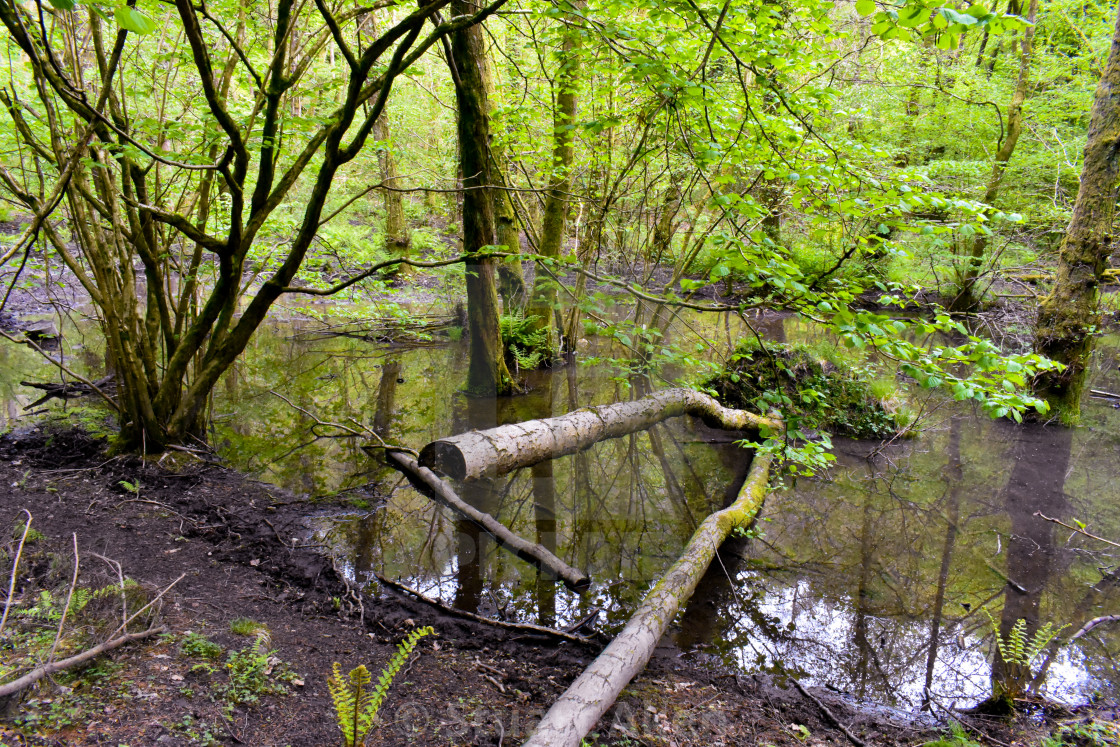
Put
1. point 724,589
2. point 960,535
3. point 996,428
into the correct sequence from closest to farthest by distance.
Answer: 1. point 724,589
2. point 960,535
3. point 996,428

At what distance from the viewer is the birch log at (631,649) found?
2.39m

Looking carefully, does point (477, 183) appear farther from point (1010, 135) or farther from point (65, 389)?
point (1010, 135)

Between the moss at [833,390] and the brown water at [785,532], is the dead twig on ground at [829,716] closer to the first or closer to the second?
the brown water at [785,532]

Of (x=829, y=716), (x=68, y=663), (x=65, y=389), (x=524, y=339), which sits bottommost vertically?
(x=829, y=716)

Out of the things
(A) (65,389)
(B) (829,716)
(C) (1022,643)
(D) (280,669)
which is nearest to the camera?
(D) (280,669)

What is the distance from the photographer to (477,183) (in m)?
6.86

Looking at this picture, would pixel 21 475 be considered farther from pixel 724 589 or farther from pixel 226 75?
pixel 724 589

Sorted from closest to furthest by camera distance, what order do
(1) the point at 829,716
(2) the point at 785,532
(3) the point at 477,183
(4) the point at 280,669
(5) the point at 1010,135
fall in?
(4) the point at 280,669 → (1) the point at 829,716 → (2) the point at 785,532 → (3) the point at 477,183 → (5) the point at 1010,135

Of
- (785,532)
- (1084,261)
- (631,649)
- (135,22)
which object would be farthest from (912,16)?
(1084,261)

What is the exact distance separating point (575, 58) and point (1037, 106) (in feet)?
42.7

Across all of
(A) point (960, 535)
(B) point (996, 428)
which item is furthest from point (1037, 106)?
(A) point (960, 535)

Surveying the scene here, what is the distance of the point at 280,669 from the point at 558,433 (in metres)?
2.93

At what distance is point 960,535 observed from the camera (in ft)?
16.5

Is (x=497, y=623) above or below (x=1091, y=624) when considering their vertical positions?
below
